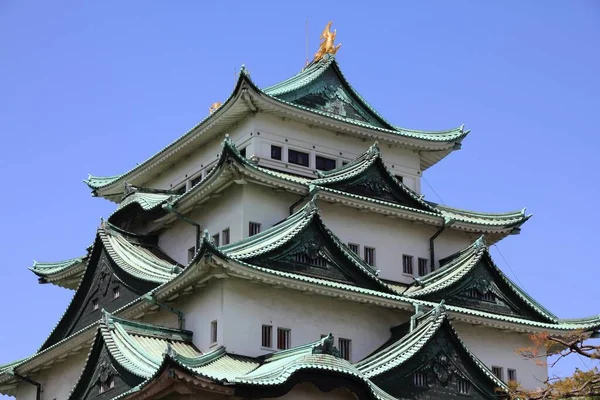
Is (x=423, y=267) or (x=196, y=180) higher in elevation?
(x=196, y=180)

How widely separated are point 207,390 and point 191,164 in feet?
55.3

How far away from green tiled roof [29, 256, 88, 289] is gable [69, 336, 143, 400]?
1039cm

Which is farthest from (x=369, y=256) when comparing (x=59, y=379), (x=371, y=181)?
(x=59, y=379)

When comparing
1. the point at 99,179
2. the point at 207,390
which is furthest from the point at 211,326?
the point at 99,179

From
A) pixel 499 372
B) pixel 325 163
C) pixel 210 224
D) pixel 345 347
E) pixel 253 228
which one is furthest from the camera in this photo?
pixel 325 163

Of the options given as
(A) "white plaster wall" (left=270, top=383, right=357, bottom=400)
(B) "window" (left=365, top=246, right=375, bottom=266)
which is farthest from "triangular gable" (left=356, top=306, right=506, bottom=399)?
(B) "window" (left=365, top=246, right=375, bottom=266)

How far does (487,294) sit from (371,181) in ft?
21.3

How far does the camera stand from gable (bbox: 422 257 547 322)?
3969 cm

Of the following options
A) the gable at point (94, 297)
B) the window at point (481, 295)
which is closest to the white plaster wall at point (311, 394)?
the window at point (481, 295)

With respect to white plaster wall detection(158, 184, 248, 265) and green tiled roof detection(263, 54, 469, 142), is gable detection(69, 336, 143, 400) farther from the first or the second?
green tiled roof detection(263, 54, 469, 142)

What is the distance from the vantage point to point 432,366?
115 feet

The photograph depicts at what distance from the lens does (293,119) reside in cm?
4244

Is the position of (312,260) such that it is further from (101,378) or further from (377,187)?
(101,378)

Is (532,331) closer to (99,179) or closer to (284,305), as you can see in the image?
(284,305)
